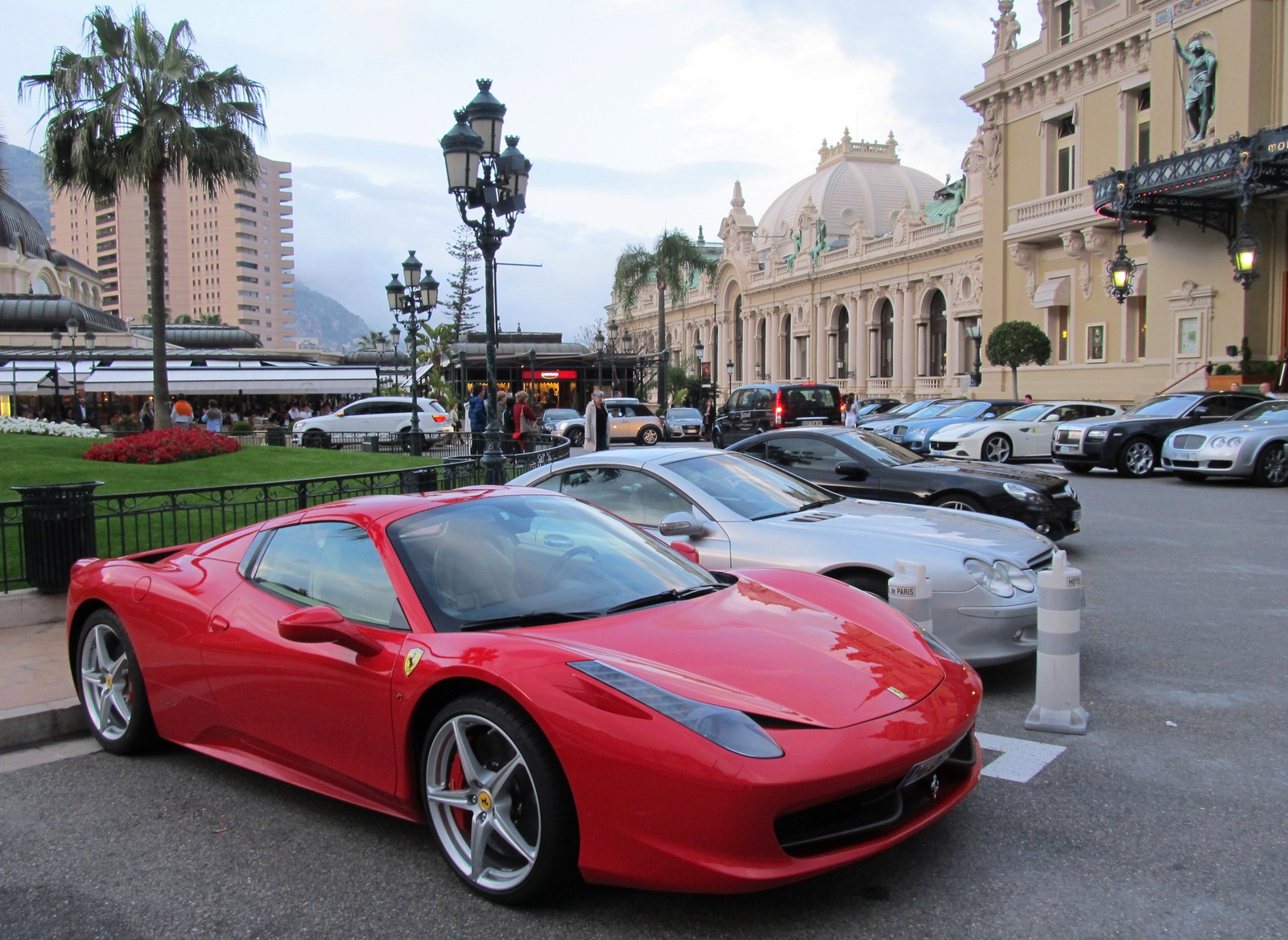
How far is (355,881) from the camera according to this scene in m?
3.29

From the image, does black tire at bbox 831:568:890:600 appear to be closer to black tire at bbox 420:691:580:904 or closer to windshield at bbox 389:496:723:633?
windshield at bbox 389:496:723:633

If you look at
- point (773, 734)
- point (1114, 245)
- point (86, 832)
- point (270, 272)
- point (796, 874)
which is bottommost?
point (86, 832)

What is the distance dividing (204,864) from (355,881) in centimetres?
64

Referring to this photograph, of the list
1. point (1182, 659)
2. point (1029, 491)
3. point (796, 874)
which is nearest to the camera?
point (796, 874)

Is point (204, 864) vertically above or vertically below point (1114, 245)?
below

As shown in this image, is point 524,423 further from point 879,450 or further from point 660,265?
point 660,265

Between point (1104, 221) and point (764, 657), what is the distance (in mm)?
35381

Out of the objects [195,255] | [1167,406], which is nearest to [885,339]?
Answer: [1167,406]

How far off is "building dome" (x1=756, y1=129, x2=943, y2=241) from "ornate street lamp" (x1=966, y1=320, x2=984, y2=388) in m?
22.3

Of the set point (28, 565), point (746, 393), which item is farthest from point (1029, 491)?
point (746, 393)

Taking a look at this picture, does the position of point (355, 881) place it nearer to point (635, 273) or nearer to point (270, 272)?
point (635, 273)

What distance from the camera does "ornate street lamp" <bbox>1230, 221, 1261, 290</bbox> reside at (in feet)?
82.1

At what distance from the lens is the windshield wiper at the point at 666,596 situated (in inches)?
144

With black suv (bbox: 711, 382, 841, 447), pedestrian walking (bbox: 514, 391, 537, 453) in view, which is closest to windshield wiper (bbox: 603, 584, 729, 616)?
pedestrian walking (bbox: 514, 391, 537, 453)
